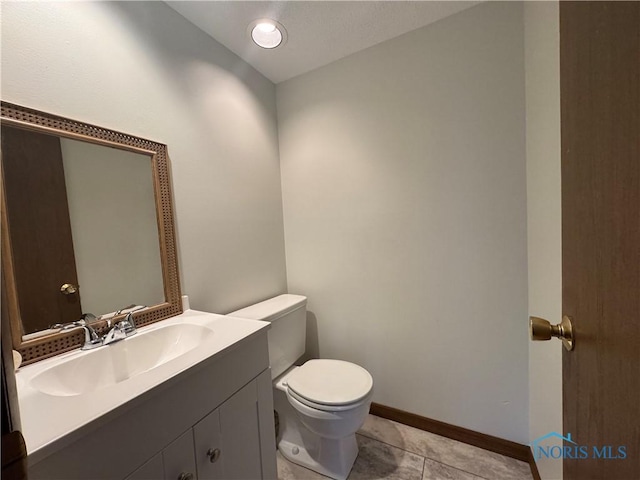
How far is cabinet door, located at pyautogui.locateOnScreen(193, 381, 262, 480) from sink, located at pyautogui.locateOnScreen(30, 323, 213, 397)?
0.23 metres

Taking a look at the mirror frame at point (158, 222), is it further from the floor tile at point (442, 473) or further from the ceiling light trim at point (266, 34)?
the floor tile at point (442, 473)

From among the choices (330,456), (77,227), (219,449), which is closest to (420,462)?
(330,456)

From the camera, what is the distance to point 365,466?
1.35 metres

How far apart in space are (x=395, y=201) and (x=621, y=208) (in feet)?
3.93

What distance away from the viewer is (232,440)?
2.92ft

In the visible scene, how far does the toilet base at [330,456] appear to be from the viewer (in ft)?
4.26

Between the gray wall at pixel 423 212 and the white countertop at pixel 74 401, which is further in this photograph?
the gray wall at pixel 423 212

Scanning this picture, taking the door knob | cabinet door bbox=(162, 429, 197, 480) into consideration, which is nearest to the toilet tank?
cabinet door bbox=(162, 429, 197, 480)

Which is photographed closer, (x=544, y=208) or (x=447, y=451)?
(x=544, y=208)

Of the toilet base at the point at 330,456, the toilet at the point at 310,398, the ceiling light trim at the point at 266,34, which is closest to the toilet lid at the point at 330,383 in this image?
the toilet at the point at 310,398

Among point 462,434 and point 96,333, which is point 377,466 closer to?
point 462,434

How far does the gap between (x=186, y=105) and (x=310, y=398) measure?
1507 mm

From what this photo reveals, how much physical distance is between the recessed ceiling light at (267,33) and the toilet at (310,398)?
1444 millimetres

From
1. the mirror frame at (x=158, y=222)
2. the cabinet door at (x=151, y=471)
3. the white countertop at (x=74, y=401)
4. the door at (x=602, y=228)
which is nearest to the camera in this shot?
the door at (x=602, y=228)
